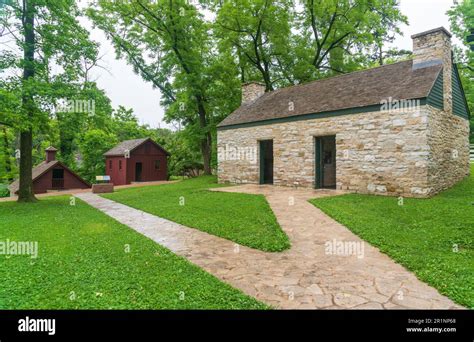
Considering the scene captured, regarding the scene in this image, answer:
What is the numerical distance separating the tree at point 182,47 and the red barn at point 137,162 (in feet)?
15.9

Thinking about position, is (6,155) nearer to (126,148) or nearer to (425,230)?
(126,148)

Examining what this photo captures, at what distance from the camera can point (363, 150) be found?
37.9 feet

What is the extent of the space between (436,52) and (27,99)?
1612 centimetres

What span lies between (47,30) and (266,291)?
1369cm

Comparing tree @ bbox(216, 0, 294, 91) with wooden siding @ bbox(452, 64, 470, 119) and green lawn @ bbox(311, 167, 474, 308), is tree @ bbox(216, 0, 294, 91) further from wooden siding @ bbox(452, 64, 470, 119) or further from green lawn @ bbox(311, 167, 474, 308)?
green lawn @ bbox(311, 167, 474, 308)

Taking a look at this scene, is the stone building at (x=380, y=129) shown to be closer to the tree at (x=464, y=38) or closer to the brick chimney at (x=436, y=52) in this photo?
the brick chimney at (x=436, y=52)

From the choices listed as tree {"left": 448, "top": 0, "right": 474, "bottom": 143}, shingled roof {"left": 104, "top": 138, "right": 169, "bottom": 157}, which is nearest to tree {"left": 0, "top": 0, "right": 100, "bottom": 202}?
shingled roof {"left": 104, "top": 138, "right": 169, "bottom": 157}

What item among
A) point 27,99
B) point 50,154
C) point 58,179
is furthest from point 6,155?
point 27,99

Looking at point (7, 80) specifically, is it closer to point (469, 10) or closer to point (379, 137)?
point (379, 137)

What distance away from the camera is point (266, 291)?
361cm

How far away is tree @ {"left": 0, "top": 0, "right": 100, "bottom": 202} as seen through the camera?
10758 mm

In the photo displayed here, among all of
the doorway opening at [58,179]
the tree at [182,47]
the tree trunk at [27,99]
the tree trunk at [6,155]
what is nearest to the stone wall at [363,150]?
the tree at [182,47]

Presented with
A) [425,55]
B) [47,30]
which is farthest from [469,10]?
Result: [47,30]

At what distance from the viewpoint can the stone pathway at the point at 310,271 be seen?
3.33 meters
